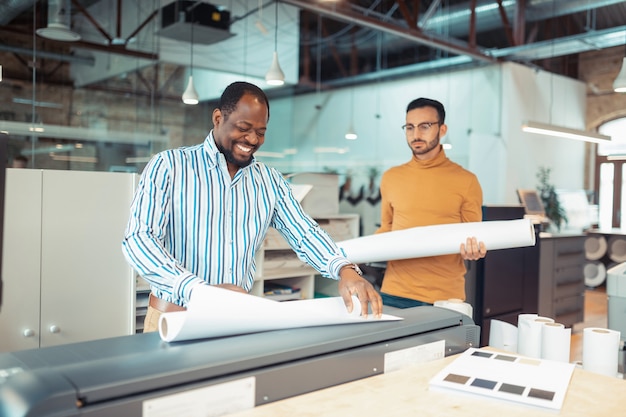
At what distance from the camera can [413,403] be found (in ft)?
3.53

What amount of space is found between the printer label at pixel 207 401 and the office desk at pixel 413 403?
1.0 inches

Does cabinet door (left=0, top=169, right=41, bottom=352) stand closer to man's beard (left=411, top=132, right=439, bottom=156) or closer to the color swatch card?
man's beard (left=411, top=132, right=439, bottom=156)

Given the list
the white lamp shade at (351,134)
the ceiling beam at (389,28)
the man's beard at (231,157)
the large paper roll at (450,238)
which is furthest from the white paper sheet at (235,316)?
the white lamp shade at (351,134)

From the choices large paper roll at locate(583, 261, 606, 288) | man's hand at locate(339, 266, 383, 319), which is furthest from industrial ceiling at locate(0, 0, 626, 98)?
man's hand at locate(339, 266, 383, 319)

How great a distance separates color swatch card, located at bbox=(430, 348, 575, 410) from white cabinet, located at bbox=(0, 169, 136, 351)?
1656 mm

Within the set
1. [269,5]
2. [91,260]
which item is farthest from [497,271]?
[269,5]

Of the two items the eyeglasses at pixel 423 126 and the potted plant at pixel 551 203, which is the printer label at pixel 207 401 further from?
the potted plant at pixel 551 203

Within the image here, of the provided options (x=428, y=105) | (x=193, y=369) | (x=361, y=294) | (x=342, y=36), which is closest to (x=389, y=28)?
(x=342, y=36)

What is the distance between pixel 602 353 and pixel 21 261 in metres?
2.05

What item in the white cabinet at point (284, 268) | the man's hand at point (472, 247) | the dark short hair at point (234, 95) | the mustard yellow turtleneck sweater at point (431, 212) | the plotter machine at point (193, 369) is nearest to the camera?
the plotter machine at point (193, 369)

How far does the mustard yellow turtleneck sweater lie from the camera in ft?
7.18

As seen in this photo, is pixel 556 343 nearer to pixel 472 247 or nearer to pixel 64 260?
pixel 472 247

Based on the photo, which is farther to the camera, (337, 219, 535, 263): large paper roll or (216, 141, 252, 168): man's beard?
(337, 219, 535, 263): large paper roll

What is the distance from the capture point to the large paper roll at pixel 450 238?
6.67 ft
